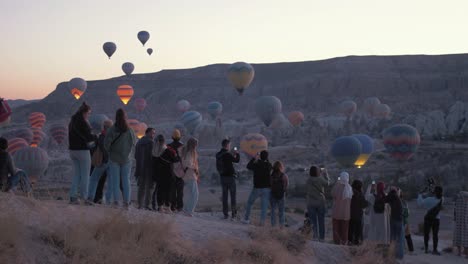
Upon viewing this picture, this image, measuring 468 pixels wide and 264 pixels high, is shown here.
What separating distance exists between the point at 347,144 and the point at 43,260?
A: 24134 millimetres

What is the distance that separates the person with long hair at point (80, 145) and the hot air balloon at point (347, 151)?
21.3m

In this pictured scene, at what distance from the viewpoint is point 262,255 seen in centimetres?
751

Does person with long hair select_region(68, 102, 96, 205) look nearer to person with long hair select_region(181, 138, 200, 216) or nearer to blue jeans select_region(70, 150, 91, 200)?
blue jeans select_region(70, 150, 91, 200)

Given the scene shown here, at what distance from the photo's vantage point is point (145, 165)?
989cm

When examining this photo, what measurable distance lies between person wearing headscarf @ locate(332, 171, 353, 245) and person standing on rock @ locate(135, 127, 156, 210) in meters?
2.95

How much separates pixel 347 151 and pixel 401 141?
136 inches

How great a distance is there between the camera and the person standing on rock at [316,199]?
10.3 meters

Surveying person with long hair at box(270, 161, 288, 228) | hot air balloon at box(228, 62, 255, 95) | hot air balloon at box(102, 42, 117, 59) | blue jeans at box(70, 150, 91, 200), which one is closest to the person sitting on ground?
person with long hair at box(270, 161, 288, 228)

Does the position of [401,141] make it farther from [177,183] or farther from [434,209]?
[177,183]

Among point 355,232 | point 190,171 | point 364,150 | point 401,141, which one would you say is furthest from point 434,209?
point 401,141

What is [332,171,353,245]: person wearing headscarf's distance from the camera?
10.0 meters

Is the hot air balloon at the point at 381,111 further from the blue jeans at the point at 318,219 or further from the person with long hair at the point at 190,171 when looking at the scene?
the person with long hair at the point at 190,171

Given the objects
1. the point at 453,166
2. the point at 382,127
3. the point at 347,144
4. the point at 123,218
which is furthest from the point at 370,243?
the point at 382,127

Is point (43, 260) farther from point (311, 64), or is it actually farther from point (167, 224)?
point (311, 64)
